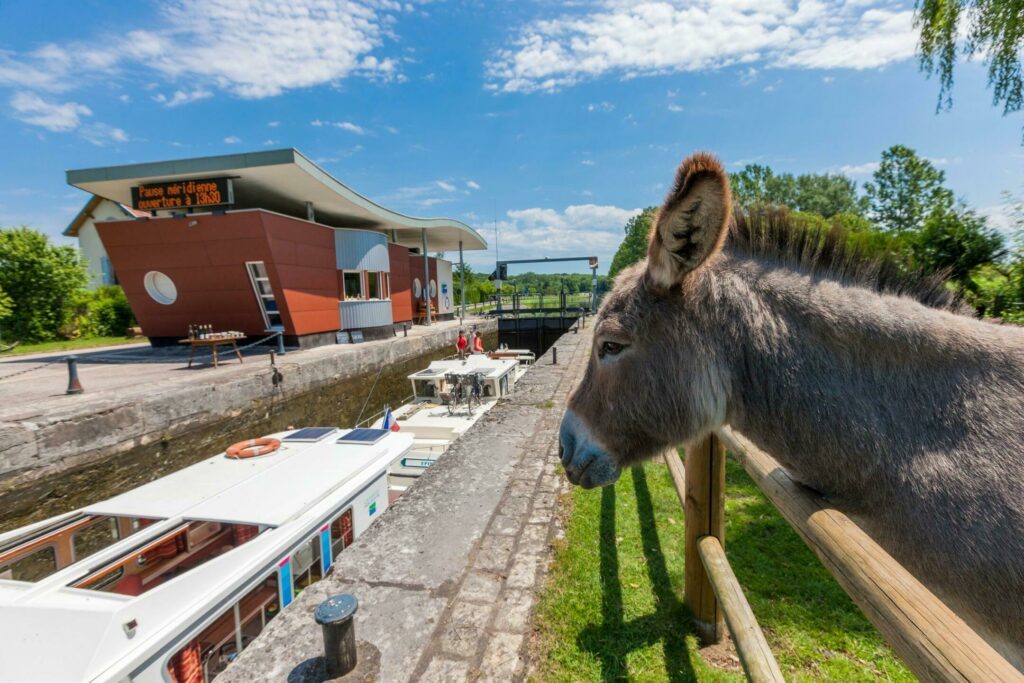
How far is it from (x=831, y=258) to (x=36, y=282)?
33.8 meters

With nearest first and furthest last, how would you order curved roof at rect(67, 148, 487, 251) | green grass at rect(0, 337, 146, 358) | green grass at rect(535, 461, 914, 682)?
green grass at rect(535, 461, 914, 682)
curved roof at rect(67, 148, 487, 251)
green grass at rect(0, 337, 146, 358)

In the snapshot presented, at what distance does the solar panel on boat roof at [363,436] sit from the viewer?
285 inches

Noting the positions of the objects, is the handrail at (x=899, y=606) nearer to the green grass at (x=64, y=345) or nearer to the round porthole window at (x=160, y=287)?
the round porthole window at (x=160, y=287)

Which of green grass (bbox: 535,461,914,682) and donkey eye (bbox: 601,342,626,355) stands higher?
donkey eye (bbox: 601,342,626,355)

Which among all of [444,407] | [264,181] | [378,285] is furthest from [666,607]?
[378,285]

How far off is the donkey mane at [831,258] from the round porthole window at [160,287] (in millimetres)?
20423

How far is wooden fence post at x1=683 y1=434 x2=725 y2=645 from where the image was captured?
266 centimetres

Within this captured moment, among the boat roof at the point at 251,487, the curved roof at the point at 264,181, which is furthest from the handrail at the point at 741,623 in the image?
the curved roof at the point at 264,181

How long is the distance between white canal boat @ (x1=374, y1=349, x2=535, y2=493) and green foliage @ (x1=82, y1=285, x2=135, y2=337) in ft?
76.0

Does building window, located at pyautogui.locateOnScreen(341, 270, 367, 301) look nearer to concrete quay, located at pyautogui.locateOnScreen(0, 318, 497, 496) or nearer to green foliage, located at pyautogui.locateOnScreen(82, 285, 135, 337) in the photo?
concrete quay, located at pyautogui.locateOnScreen(0, 318, 497, 496)

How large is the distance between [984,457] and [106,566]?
578 centimetres

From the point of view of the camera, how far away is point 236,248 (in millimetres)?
15781

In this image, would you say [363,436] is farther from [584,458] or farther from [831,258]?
[831,258]

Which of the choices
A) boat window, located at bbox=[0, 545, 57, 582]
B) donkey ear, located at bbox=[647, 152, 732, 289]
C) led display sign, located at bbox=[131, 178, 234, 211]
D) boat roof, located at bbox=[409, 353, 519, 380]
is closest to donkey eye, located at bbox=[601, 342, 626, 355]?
donkey ear, located at bbox=[647, 152, 732, 289]
